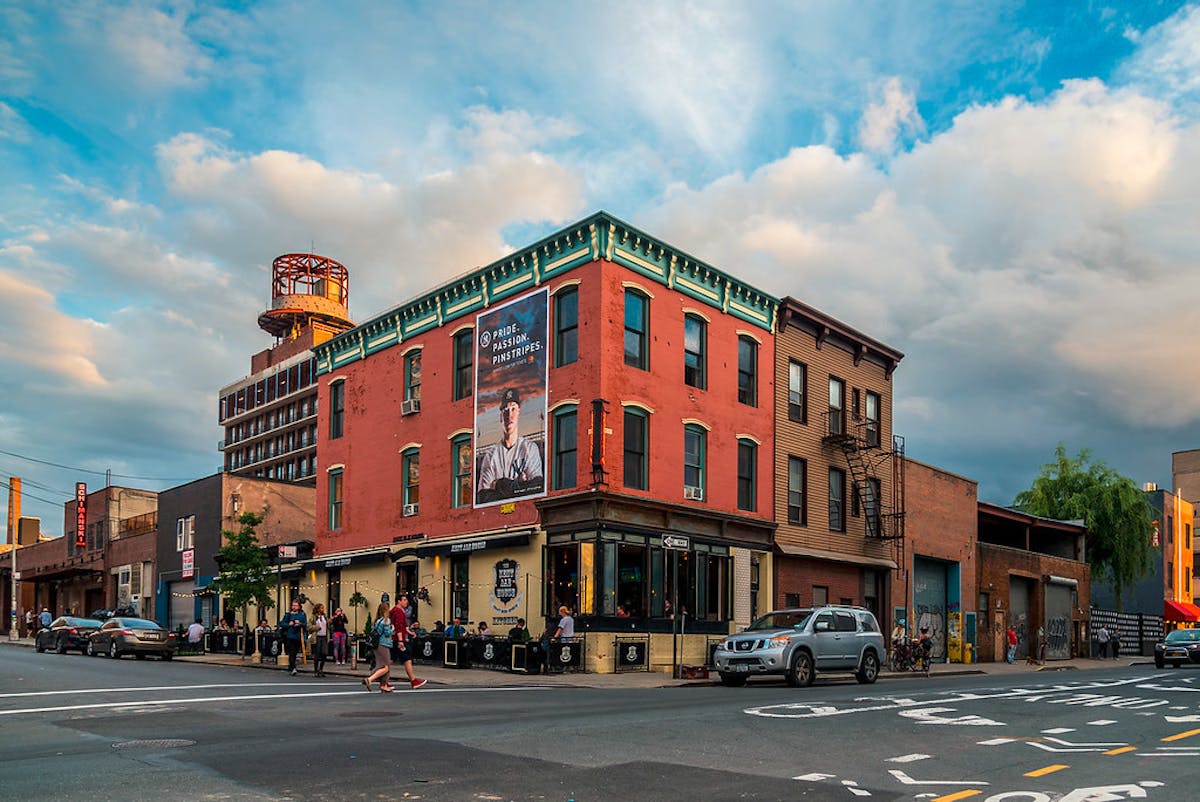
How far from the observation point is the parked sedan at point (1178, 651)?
3978cm

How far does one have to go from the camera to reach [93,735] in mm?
12141

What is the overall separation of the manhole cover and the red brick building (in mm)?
17403

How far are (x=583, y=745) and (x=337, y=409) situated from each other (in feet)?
102

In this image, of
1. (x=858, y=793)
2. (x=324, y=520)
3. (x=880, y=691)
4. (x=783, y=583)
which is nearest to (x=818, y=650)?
(x=880, y=691)

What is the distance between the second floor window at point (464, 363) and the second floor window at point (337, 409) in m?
7.24

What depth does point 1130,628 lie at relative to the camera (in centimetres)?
6028

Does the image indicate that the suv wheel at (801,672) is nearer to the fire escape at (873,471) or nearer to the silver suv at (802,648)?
the silver suv at (802,648)

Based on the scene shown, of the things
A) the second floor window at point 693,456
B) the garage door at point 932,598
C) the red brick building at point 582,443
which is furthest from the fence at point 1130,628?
the second floor window at point 693,456

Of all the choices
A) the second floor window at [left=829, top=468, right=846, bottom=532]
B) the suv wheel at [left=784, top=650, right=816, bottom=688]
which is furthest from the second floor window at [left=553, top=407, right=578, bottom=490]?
the second floor window at [left=829, top=468, right=846, bottom=532]

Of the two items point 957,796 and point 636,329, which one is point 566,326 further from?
point 957,796

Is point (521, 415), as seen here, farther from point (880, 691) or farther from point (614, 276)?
point (880, 691)

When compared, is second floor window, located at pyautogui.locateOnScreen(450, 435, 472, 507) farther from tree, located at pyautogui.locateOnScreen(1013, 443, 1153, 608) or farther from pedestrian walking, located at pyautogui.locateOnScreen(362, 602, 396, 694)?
tree, located at pyautogui.locateOnScreen(1013, 443, 1153, 608)

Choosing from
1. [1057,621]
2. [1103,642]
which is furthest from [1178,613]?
[1057,621]

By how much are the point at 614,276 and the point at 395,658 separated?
1257cm
